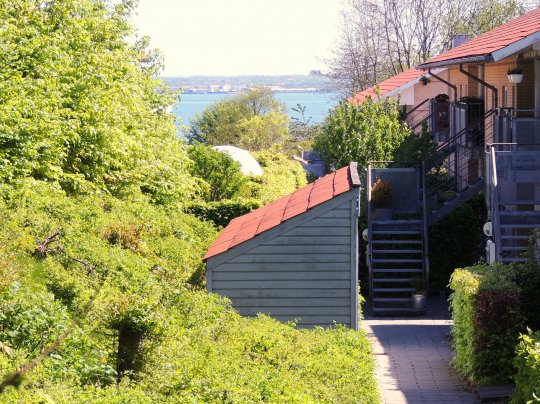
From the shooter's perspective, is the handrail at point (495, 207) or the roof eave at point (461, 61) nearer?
the handrail at point (495, 207)

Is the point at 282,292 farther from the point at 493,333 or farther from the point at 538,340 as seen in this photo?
the point at 538,340

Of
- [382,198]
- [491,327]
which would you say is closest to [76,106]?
[382,198]

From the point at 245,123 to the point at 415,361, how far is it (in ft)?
152

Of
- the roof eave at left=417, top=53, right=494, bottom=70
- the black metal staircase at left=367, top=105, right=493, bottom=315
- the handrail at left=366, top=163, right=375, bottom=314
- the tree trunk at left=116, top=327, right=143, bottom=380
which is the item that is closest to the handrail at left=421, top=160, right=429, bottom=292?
the black metal staircase at left=367, top=105, right=493, bottom=315

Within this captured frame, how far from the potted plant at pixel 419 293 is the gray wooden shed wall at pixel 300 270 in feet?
20.2

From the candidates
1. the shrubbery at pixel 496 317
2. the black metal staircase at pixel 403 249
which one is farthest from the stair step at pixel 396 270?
the shrubbery at pixel 496 317

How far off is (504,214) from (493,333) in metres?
4.71

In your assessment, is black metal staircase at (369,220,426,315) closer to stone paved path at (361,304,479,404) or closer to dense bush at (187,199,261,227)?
stone paved path at (361,304,479,404)

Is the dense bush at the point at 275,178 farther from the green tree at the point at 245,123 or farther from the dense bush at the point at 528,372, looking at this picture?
the green tree at the point at 245,123

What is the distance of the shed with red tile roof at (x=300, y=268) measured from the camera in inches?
543

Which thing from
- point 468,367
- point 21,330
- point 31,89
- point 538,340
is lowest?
point 468,367

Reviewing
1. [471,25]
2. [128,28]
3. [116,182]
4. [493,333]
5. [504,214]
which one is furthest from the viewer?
[471,25]

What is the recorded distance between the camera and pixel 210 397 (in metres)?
7.43

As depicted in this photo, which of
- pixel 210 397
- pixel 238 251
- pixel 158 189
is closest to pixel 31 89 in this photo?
pixel 238 251
